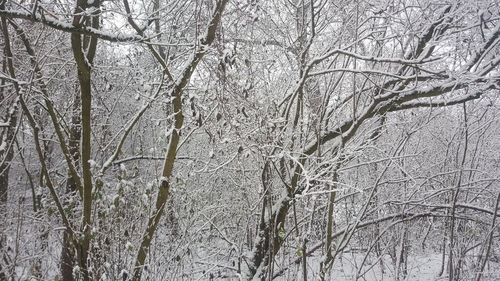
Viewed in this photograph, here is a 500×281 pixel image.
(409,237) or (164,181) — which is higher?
(164,181)

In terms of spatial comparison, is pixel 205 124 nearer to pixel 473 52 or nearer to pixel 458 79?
pixel 458 79

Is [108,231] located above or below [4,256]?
above

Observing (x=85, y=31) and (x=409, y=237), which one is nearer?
(x=85, y=31)

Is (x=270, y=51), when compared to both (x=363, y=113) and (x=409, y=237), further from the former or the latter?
(x=409, y=237)

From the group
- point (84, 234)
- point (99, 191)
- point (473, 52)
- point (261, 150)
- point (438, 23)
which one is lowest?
point (84, 234)

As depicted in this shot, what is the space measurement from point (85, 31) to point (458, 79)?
3480 mm

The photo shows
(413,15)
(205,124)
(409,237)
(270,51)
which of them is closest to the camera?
(205,124)

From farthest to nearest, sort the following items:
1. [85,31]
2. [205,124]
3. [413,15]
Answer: [413,15] < [205,124] < [85,31]

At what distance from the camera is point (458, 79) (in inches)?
167

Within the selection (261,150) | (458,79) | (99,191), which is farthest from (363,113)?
(99,191)

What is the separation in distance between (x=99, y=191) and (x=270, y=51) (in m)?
3.38

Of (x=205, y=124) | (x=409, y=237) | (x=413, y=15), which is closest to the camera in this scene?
(x=205, y=124)

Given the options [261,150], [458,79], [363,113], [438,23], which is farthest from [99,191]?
[438,23]

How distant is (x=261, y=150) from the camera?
13.8ft
